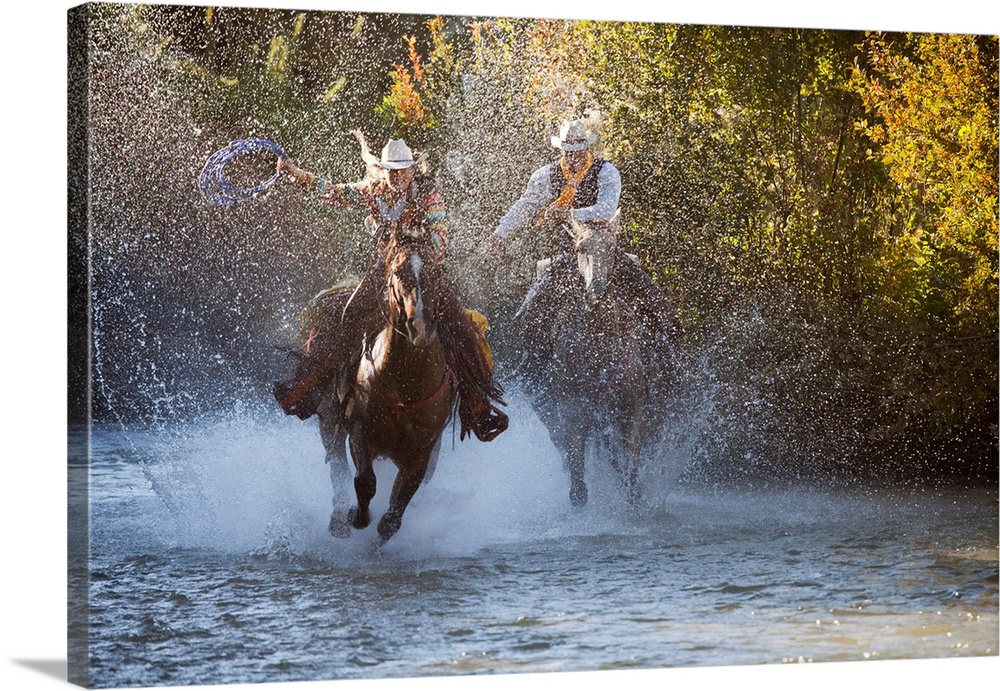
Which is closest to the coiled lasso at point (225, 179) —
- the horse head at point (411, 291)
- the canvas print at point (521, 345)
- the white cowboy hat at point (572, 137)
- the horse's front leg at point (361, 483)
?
the canvas print at point (521, 345)

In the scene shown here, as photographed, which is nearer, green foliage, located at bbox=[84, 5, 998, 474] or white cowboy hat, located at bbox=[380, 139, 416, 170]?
green foliage, located at bbox=[84, 5, 998, 474]

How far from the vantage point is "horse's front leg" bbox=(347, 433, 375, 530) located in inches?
374

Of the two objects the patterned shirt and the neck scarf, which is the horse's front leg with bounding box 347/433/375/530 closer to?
the patterned shirt

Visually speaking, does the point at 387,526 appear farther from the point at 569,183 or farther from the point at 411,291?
the point at 569,183

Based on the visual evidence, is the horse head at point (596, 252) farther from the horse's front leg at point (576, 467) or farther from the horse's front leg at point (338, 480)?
the horse's front leg at point (338, 480)

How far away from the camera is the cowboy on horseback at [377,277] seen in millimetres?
9406

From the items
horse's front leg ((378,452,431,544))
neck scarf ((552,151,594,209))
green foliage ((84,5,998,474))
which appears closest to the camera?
green foliage ((84,5,998,474))

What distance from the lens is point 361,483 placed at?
950 centimetres

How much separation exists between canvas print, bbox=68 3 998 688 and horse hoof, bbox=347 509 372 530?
0.04 metres

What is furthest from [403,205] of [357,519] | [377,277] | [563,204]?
[357,519]

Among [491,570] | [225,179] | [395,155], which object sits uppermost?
[395,155]

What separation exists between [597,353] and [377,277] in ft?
4.16

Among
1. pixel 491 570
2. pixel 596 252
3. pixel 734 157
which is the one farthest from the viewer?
pixel 734 157

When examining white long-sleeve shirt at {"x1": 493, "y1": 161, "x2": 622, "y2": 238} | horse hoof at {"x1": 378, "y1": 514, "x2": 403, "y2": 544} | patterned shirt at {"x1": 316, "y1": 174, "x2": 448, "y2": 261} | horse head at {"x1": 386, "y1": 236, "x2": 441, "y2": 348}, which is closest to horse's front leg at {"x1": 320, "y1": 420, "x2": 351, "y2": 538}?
horse hoof at {"x1": 378, "y1": 514, "x2": 403, "y2": 544}
